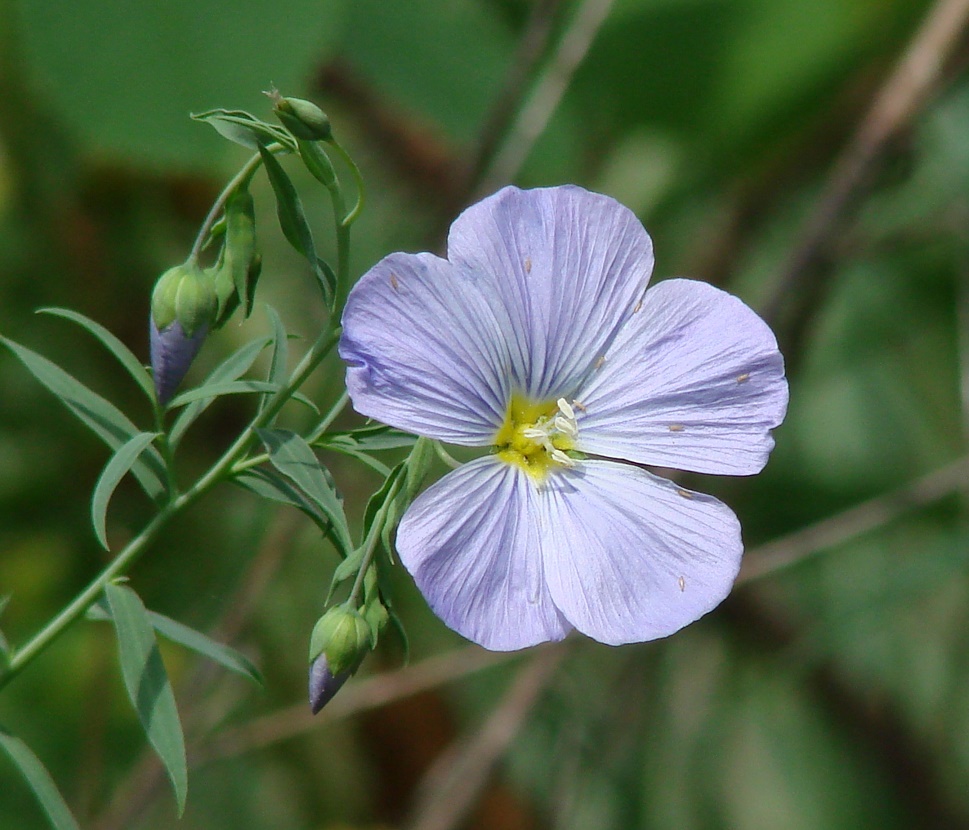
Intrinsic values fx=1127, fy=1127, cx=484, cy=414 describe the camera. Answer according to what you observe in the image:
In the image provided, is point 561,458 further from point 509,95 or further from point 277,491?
point 509,95

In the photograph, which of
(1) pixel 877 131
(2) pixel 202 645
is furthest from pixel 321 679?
(1) pixel 877 131

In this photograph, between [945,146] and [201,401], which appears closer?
[201,401]

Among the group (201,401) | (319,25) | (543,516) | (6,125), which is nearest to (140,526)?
(6,125)

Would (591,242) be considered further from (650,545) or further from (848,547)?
(848,547)

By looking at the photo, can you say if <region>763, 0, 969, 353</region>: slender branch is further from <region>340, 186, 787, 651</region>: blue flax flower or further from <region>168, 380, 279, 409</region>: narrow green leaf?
<region>168, 380, 279, 409</region>: narrow green leaf

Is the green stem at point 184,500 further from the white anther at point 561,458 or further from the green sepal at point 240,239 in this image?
the white anther at point 561,458

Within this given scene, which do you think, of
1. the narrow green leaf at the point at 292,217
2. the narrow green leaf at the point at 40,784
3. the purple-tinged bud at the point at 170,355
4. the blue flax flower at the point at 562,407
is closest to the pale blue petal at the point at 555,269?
the blue flax flower at the point at 562,407
